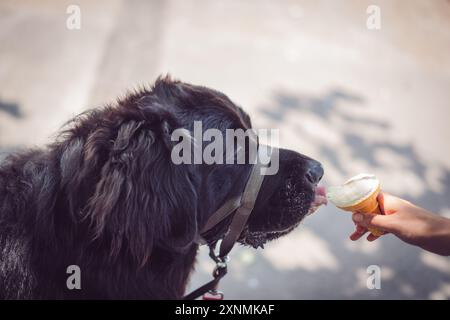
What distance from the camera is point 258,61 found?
6801 mm

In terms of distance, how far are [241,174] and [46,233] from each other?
1.18 m

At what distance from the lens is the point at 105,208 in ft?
7.25

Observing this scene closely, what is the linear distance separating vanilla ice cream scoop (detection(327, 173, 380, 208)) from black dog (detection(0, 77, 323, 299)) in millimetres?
858

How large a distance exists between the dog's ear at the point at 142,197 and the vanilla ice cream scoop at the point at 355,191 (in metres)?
1.00

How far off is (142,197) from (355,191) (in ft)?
4.48

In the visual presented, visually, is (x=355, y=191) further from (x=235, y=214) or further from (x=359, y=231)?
(x=235, y=214)

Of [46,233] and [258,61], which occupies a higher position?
[258,61]

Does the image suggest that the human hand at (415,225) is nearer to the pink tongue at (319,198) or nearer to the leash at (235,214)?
the pink tongue at (319,198)

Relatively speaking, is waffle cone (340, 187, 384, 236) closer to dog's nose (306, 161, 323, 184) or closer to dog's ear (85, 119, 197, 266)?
dog's nose (306, 161, 323, 184)

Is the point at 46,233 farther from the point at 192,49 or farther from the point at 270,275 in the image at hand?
the point at 192,49

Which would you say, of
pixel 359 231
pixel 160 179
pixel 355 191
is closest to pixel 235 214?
pixel 160 179

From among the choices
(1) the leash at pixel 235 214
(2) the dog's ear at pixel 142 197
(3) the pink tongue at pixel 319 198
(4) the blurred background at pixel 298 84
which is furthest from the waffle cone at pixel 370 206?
(4) the blurred background at pixel 298 84

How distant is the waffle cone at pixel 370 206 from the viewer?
275cm
